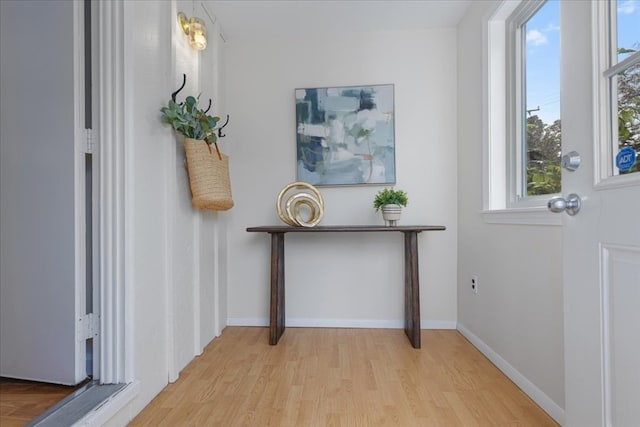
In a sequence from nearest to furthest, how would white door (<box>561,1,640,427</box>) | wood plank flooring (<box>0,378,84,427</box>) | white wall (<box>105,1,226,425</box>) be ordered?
white door (<box>561,1,640,427</box>) < wood plank flooring (<box>0,378,84,427</box>) < white wall (<box>105,1,226,425</box>)

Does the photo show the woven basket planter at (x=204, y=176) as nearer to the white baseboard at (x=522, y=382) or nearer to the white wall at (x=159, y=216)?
the white wall at (x=159, y=216)

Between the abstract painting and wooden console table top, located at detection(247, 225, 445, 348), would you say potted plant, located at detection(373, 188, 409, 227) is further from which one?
the abstract painting

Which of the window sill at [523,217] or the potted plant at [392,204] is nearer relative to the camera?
the window sill at [523,217]

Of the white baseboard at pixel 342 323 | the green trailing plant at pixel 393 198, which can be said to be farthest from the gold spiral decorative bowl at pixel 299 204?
the white baseboard at pixel 342 323

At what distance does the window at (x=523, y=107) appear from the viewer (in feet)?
4.72

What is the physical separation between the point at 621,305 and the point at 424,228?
114 cm

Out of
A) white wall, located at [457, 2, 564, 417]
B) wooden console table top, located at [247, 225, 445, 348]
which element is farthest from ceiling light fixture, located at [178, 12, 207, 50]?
white wall, located at [457, 2, 564, 417]

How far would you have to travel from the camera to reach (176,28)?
1636mm

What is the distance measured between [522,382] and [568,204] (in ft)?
3.36

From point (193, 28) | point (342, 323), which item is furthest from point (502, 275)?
point (193, 28)

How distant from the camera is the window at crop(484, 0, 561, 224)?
4.72ft

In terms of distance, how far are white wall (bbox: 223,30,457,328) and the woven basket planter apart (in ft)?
1.95

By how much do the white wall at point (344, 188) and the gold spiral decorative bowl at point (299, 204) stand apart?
5.9 inches

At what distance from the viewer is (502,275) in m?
1.64
